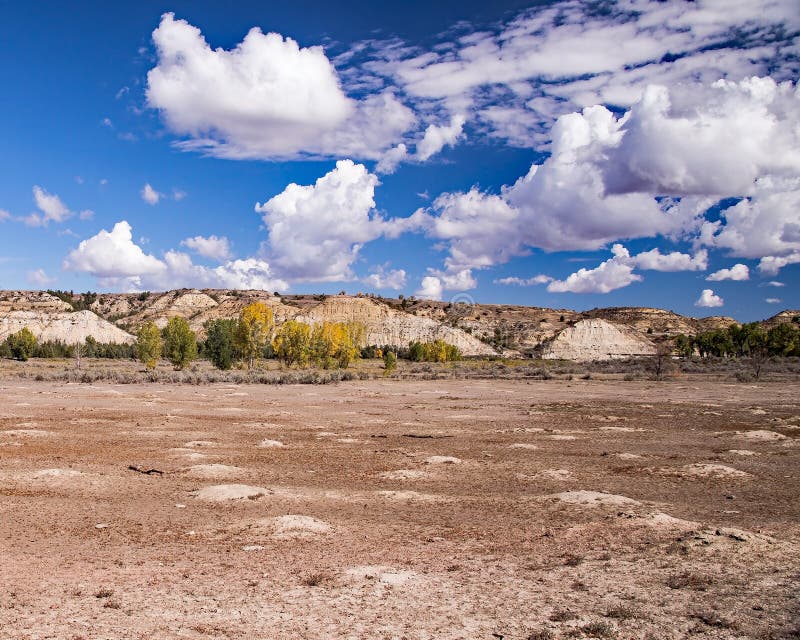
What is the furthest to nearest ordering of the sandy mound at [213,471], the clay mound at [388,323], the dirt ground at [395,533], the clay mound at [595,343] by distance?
the clay mound at [388,323] < the clay mound at [595,343] < the sandy mound at [213,471] < the dirt ground at [395,533]

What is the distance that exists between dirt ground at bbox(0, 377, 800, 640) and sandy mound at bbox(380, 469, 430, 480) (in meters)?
0.12

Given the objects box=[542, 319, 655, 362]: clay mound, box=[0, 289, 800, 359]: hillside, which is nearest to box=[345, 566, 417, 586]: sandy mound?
box=[0, 289, 800, 359]: hillside

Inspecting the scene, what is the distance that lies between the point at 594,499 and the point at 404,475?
480 centimetres

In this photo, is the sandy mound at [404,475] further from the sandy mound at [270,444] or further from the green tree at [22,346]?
the green tree at [22,346]

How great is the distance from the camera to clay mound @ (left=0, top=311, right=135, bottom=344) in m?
131

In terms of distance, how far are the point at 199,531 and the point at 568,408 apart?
26018 mm

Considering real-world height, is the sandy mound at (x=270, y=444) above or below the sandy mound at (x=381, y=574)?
below

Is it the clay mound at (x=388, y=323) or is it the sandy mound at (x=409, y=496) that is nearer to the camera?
the sandy mound at (x=409, y=496)

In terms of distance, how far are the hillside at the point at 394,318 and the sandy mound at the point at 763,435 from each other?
344 ft

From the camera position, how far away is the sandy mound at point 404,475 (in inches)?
595

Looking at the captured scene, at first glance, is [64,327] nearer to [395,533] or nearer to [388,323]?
[388,323]

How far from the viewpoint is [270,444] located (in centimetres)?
2000

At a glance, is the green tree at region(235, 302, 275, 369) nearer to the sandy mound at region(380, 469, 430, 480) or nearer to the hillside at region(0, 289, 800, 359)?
the sandy mound at region(380, 469, 430, 480)

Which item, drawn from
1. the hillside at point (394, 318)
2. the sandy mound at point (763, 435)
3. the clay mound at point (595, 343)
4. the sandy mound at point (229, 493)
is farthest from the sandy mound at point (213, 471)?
the clay mound at point (595, 343)
